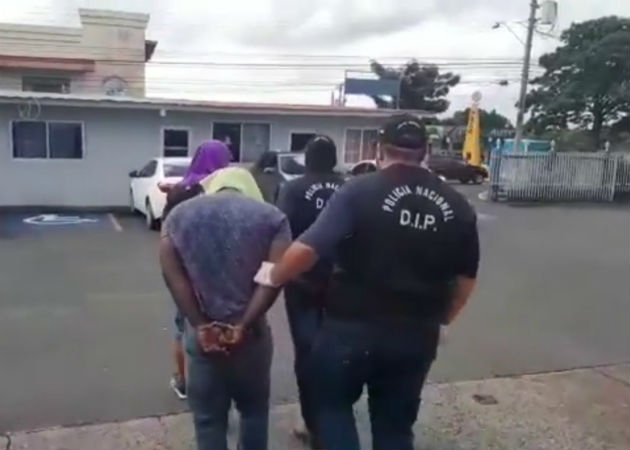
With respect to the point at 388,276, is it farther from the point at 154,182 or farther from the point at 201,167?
the point at 154,182

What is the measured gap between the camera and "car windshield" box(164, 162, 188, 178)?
13125mm

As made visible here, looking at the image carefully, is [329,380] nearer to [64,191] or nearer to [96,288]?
[96,288]

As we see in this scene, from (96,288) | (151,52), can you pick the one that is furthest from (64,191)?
(151,52)

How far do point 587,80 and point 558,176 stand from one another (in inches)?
541

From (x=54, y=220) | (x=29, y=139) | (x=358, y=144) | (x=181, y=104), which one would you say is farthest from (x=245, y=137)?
(x=54, y=220)

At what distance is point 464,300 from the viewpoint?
106 inches

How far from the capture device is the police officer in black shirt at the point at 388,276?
238 centimetres

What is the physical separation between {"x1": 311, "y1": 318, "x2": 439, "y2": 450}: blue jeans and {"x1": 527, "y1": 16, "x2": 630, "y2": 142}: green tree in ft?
106

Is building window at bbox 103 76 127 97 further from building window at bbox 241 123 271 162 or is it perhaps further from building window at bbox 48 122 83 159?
building window at bbox 241 123 271 162

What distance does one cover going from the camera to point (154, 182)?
1315 cm

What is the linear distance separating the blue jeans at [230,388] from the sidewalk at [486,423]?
2.71ft

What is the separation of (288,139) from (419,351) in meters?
15.1

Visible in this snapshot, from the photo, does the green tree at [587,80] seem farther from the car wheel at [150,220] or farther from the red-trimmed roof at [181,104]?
the car wheel at [150,220]

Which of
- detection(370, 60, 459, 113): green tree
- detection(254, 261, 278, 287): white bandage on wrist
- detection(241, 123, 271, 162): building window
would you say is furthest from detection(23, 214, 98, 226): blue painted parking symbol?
detection(370, 60, 459, 113): green tree
